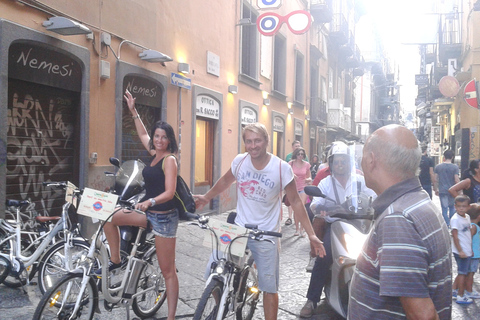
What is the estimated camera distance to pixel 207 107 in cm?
1188

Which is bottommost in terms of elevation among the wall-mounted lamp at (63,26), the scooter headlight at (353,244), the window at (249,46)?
the scooter headlight at (353,244)

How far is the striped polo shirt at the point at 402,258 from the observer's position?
1.68 m

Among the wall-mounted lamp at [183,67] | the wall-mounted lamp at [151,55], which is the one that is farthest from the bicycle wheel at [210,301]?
the wall-mounted lamp at [183,67]

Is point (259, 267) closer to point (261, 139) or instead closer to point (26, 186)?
point (261, 139)

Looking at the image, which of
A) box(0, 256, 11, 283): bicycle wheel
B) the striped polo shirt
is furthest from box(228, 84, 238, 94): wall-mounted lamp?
the striped polo shirt

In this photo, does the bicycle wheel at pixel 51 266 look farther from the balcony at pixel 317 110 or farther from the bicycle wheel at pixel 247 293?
the balcony at pixel 317 110

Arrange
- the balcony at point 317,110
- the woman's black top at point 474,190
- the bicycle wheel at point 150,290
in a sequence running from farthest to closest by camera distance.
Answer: the balcony at point 317,110 → the woman's black top at point 474,190 → the bicycle wheel at point 150,290

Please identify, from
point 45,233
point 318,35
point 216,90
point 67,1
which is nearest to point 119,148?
point 67,1

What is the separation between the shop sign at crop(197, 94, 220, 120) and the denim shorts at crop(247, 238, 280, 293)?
26.1 ft

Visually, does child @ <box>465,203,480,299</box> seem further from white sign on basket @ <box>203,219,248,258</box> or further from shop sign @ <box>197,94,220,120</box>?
shop sign @ <box>197,94,220,120</box>

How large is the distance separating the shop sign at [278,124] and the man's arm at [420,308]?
1609 centimetres

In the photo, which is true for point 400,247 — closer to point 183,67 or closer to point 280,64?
point 183,67

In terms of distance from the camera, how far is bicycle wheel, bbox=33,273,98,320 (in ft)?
11.2

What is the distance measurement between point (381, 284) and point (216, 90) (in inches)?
433
